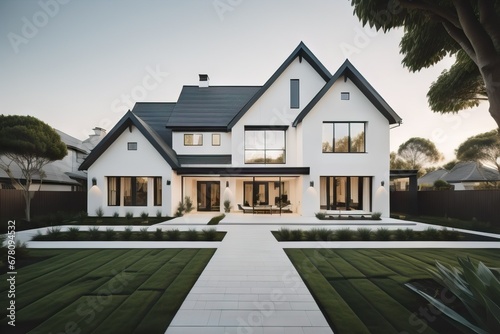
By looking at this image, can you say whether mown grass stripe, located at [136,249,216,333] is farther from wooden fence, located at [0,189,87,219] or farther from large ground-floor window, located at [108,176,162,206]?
wooden fence, located at [0,189,87,219]

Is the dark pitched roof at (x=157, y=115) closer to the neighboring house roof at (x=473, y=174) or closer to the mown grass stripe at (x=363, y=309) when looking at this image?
the mown grass stripe at (x=363, y=309)

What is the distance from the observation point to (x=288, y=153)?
1711cm

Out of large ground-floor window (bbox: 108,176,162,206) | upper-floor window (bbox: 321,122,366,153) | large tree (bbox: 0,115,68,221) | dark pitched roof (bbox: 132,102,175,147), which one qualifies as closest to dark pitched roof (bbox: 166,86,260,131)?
dark pitched roof (bbox: 132,102,175,147)

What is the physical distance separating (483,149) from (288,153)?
1415 inches

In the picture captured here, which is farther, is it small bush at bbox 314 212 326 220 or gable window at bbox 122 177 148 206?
gable window at bbox 122 177 148 206

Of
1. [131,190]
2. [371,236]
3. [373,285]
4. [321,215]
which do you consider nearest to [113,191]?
[131,190]

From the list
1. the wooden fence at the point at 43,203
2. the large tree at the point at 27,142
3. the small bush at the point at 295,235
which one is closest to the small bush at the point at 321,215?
the small bush at the point at 295,235

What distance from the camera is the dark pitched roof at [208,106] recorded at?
59.6ft

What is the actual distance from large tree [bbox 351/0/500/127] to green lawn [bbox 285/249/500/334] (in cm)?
313

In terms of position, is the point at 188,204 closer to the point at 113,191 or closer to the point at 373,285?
the point at 113,191

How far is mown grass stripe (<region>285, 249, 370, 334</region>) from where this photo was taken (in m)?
3.48

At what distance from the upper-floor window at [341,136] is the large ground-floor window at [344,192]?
6.34ft

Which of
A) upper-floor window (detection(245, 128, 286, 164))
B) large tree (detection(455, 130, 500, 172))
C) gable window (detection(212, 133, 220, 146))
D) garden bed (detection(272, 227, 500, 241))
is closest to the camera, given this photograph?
garden bed (detection(272, 227, 500, 241))

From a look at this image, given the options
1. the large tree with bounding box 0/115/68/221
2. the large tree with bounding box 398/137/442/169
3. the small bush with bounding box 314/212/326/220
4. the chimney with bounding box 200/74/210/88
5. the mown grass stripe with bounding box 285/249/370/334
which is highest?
the chimney with bounding box 200/74/210/88
